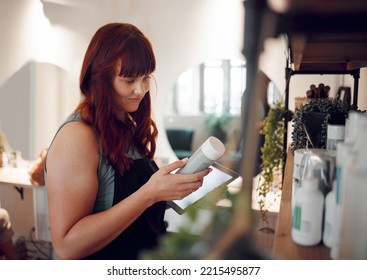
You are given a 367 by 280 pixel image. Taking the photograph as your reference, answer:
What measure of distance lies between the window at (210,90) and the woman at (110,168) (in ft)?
0.77

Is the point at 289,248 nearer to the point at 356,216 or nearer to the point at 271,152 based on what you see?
the point at 356,216

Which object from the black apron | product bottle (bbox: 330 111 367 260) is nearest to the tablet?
the black apron

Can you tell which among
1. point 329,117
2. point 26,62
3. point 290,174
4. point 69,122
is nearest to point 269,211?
point 290,174

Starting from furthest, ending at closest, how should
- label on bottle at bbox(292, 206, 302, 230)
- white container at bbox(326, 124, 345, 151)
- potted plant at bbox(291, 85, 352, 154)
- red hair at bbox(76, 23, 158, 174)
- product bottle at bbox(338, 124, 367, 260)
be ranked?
1. red hair at bbox(76, 23, 158, 174)
2. potted plant at bbox(291, 85, 352, 154)
3. white container at bbox(326, 124, 345, 151)
4. label on bottle at bbox(292, 206, 302, 230)
5. product bottle at bbox(338, 124, 367, 260)

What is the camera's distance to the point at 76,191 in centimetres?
82

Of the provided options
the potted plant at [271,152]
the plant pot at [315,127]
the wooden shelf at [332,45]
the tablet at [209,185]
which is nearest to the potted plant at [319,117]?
the plant pot at [315,127]

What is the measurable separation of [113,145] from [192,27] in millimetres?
474

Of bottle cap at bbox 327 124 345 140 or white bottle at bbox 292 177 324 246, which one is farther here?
Result: bottle cap at bbox 327 124 345 140

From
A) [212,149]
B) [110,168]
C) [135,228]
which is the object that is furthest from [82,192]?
[212,149]

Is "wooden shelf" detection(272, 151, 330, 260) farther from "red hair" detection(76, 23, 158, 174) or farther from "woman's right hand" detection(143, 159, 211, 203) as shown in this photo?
"red hair" detection(76, 23, 158, 174)

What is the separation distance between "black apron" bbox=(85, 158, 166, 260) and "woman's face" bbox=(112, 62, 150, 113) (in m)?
0.15

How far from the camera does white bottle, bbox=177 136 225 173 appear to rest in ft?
2.47

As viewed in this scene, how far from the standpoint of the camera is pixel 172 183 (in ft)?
2.70
